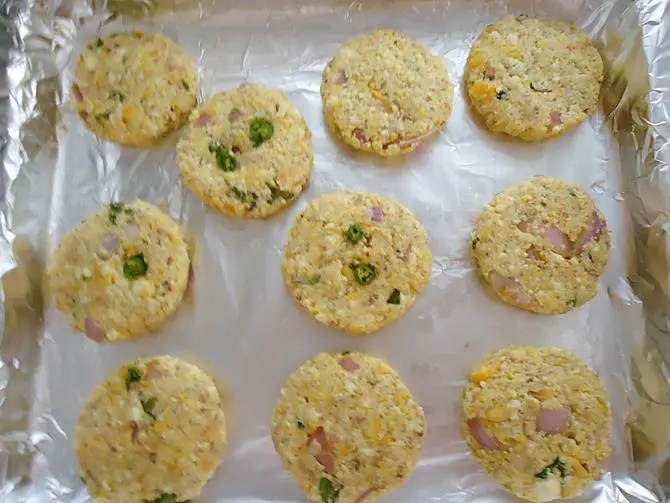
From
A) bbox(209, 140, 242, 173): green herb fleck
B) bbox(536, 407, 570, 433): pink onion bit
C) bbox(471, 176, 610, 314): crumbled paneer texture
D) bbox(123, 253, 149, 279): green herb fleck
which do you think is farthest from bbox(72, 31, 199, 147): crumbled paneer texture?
bbox(536, 407, 570, 433): pink onion bit

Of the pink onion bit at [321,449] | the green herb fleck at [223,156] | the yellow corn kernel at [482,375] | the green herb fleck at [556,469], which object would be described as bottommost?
the green herb fleck at [556,469]

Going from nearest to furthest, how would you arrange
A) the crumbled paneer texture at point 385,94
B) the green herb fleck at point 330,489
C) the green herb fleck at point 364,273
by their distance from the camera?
1. the green herb fleck at point 330,489
2. the green herb fleck at point 364,273
3. the crumbled paneer texture at point 385,94

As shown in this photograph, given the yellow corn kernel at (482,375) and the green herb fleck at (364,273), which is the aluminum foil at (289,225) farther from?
the green herb fleck at (364,273)

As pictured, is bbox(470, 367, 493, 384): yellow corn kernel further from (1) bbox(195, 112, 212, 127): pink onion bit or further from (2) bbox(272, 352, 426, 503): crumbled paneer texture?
(1) bbox(195, 112, 212, 127): pink onion bit

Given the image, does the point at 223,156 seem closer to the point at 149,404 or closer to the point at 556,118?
the point at 149,404

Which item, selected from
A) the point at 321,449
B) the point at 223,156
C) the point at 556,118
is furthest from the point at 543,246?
the point at 223,156

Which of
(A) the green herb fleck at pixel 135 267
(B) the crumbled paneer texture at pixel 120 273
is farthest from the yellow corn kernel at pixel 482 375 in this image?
(A) the green herb fleck at pixel 135 267
